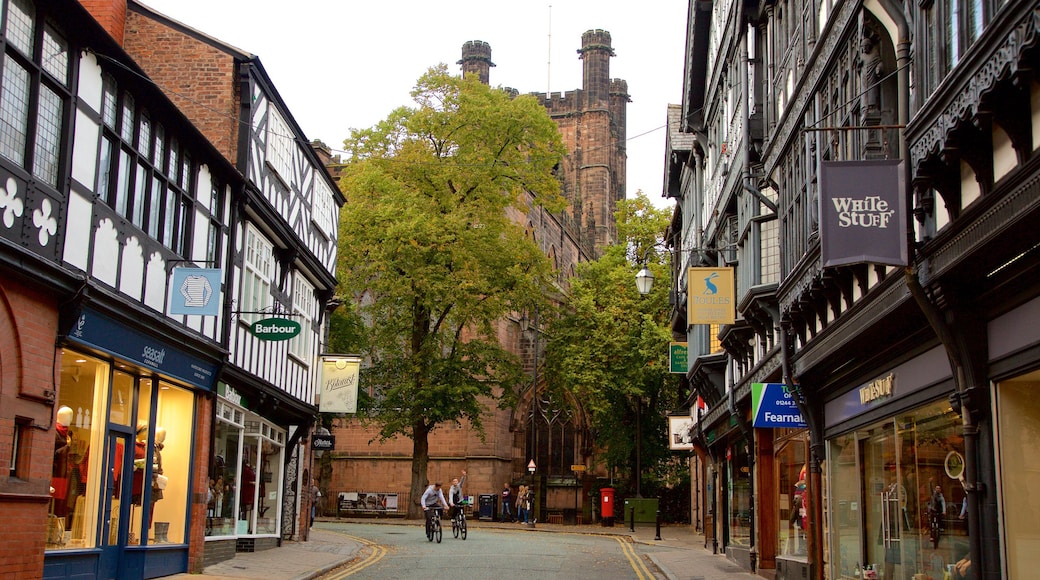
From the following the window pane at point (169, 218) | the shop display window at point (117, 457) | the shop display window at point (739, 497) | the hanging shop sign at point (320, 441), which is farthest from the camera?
the hanging shop sign at point (320, 441)

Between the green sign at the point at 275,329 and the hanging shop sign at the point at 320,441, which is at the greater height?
the green sign at the point at 275,329

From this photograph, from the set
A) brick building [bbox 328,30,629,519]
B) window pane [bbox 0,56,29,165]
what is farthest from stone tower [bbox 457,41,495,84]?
window pane [bbox 0,56,29,165]

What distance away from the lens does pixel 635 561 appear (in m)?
22.9

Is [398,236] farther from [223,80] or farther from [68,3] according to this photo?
[68,3]

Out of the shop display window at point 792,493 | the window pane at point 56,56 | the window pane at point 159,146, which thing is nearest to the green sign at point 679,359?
the shop display window at point 792,493

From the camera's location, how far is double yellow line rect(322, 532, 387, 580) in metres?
17.9

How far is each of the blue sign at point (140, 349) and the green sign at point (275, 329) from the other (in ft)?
2.86

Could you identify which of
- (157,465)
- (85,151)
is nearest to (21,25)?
(85,151)

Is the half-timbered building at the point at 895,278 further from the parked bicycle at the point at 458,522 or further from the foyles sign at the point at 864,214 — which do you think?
the parked bicycle at the point at 458,522

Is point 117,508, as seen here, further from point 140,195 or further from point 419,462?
point 419,462

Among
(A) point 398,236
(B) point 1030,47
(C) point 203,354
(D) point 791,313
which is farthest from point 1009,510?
(A) point 398,236

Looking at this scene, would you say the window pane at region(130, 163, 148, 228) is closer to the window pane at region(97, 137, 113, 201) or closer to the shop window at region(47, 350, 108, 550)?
the window pane at region(97, 137, 113, 201)

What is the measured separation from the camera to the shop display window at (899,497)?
10203 millimetres

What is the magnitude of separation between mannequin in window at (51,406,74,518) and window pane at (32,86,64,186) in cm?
274
